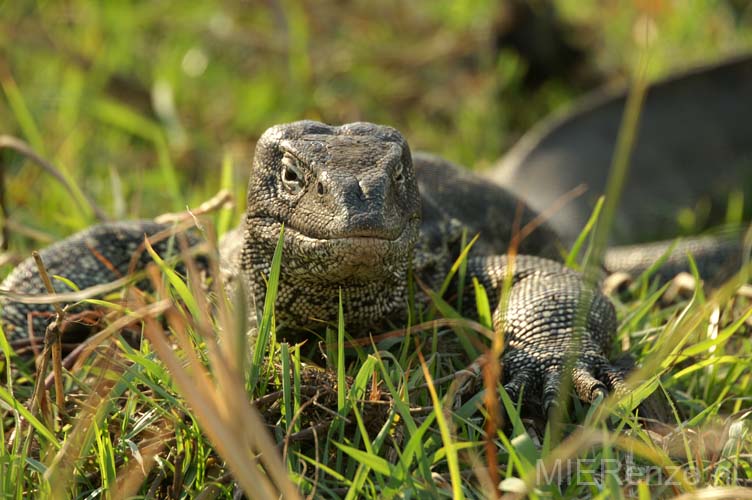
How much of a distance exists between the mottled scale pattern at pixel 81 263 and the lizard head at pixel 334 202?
63 centimetres

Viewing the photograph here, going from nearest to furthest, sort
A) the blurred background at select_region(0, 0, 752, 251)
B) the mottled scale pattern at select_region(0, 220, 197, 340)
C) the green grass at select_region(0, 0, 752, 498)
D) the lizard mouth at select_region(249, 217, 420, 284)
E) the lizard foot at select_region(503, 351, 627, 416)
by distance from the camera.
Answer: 1. the green grass at select_region(0, 0, 752, 498)
2. the lizard mouth at select_region(249, 217, 420, 284)
3. the lizard foot at select_region(503, 351, 627, 416)
4. the mottled scale pattern at select_region(0, 220, 197, 340)
5. the blurred background at select_region(0, 0, 752, 251)

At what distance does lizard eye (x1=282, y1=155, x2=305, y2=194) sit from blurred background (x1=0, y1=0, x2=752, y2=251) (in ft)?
10.2

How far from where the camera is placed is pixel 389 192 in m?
3.08

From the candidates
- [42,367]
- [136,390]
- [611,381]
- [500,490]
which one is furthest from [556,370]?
[42,367]

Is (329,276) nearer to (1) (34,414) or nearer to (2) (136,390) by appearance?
(2) (136,390)

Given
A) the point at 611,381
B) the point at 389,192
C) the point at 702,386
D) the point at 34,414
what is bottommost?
the point at 702,386

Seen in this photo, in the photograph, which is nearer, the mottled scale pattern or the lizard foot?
the lizard foot

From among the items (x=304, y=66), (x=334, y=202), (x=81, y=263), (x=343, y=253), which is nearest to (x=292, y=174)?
(x=334, y=202)

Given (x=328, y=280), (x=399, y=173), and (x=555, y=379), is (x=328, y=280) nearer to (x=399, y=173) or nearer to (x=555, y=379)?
(x=399, y=173)

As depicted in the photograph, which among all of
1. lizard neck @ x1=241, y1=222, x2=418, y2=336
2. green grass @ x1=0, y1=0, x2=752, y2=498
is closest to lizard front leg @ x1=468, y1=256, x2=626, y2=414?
green grass @ x1=0, y1=0, x2=752, y2=498

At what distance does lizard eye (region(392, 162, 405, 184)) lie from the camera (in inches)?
125

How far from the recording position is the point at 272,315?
296 cm

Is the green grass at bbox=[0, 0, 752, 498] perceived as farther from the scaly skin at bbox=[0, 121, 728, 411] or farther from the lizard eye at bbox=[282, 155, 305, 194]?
the lizard eye at bbox=[282, 155, 305, 194]

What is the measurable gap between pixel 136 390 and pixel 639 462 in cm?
153
